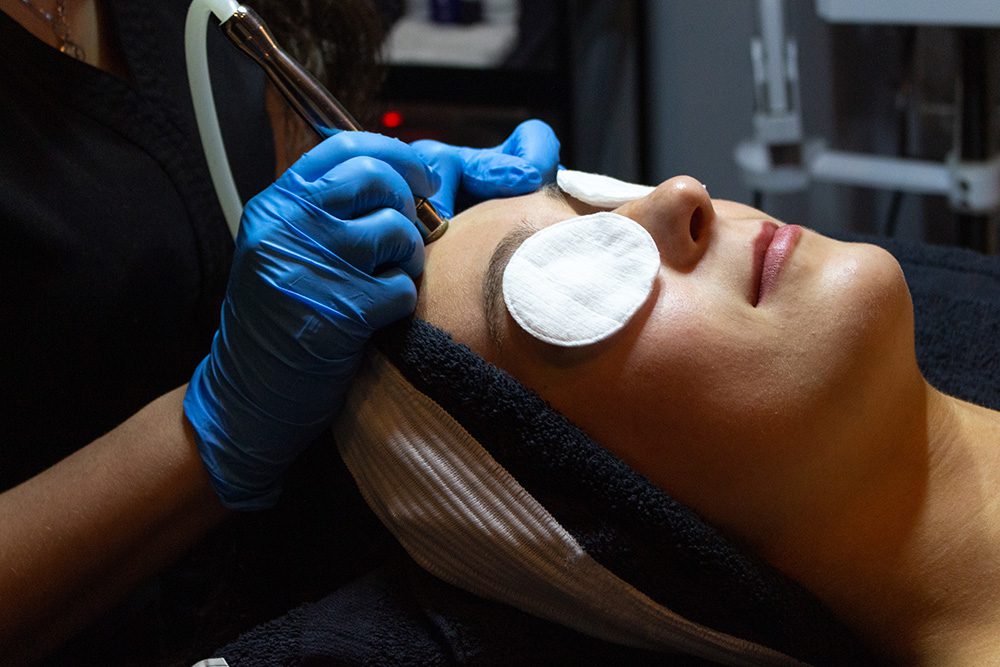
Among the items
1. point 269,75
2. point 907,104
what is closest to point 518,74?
point 907,104

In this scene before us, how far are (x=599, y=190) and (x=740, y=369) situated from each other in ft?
0.85

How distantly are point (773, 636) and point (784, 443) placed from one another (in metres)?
0.17

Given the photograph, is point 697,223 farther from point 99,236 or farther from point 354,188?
point 99,236

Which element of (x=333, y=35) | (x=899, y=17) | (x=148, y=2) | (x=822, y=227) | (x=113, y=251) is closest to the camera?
(x=113, y=251)

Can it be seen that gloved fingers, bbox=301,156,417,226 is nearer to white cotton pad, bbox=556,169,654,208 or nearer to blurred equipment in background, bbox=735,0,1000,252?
white cotton pad, bbox=556,169,654,208

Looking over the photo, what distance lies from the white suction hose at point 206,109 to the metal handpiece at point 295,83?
48 mm

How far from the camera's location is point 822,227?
2553 mm

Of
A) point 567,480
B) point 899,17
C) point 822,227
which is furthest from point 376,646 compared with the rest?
point 822,227

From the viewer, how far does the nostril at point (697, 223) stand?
876mm

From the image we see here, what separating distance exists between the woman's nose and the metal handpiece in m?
0.23

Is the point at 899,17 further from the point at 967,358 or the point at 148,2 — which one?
the point at 148,2

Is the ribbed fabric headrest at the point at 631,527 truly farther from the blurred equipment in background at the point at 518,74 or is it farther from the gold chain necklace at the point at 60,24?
the blurred equipment in background at the point at 518,74

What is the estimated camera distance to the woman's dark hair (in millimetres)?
1298

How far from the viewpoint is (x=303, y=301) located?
85 cm
